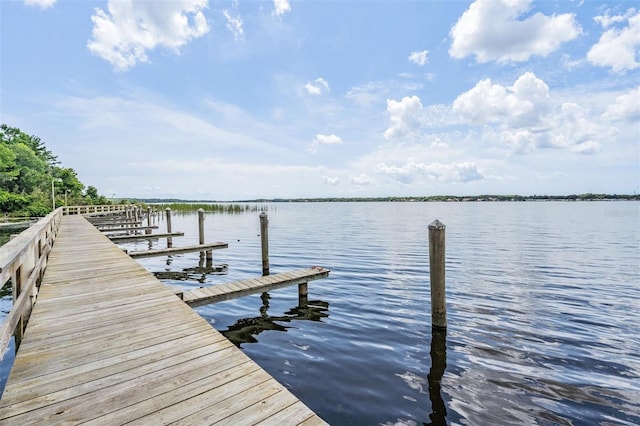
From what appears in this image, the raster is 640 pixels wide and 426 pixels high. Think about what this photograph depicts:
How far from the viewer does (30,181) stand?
5294 centimetres

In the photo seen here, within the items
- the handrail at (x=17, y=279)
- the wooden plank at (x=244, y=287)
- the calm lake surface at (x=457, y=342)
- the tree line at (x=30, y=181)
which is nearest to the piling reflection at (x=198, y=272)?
the calm lake surface at (x=457, y=342)

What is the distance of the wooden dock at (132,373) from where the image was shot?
7.72 feet

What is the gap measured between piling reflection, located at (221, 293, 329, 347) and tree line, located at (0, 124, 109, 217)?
4428cm

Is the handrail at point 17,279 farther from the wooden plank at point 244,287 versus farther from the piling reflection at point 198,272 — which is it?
the piling reflection at point 198,272

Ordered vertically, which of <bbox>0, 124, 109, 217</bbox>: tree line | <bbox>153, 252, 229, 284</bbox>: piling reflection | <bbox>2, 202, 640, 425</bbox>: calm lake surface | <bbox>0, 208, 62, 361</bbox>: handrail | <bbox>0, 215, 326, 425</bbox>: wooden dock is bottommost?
<bbox>153, 252, 229, 284</bbox>: piling reflection

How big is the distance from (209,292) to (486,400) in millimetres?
5118

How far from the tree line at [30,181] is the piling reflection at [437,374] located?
4814 cm

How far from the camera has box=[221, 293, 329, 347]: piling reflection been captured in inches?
267

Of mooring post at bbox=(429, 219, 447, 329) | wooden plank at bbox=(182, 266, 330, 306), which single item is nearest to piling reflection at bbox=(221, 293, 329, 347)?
wooden plank at bbox=(182, 266, 330, 306)

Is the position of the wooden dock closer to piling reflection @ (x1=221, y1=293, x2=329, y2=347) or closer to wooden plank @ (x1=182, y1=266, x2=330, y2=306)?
wooden plank @ (x1=182, y1=266, x2=330, y2=306)

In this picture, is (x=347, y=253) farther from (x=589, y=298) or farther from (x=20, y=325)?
(x=20, y=325)

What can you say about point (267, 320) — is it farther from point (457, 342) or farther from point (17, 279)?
point (17, 279)

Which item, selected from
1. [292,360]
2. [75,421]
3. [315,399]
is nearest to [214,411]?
[75,421]

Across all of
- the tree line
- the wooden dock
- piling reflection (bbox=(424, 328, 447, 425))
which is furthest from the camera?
the tree line
